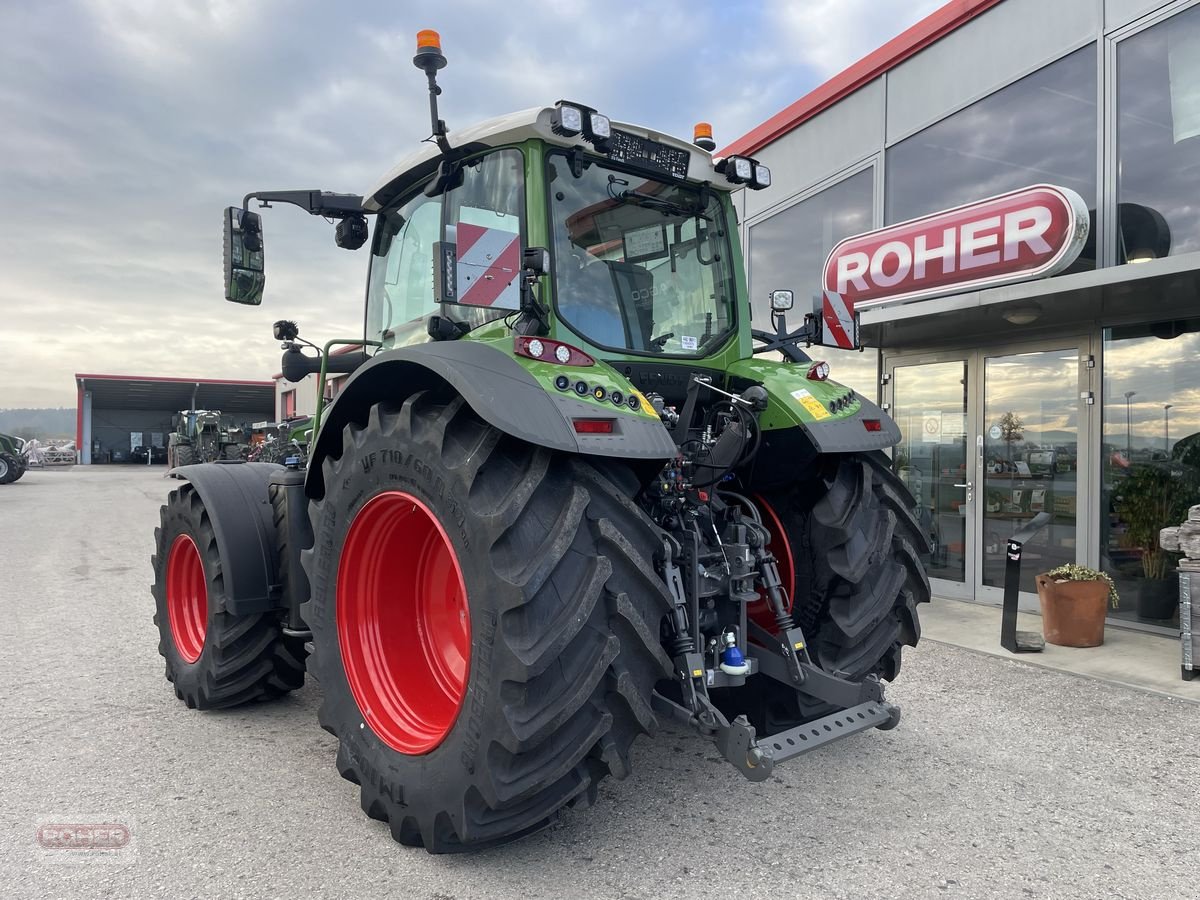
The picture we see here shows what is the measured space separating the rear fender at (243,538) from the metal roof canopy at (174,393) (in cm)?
4000

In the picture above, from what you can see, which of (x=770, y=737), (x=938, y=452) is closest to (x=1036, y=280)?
(x=938, y=452)

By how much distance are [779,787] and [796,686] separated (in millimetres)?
497

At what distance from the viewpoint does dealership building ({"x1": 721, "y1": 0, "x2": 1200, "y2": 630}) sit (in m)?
5.98

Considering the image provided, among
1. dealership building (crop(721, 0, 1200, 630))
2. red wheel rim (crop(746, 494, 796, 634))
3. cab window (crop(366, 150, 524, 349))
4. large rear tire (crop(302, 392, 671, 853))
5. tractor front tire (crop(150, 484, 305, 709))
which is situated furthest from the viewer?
dealership building (crop(721, 0, 1200, 630))

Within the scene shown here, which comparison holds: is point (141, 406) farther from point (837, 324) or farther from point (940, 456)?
point (837, 324)

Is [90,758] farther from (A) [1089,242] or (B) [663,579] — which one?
(A) [1089,242]

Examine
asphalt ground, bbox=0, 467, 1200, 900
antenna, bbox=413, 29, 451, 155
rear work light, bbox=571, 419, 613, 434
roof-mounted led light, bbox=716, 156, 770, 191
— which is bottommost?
asphalt ground, bbox=0, 467, 1200, 900

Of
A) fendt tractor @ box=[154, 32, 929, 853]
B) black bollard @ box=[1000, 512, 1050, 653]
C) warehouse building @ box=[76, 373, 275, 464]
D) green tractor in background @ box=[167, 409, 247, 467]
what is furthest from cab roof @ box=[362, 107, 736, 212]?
warehouse building @ box=[76, 373, 275, 464]

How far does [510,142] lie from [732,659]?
6.87ft

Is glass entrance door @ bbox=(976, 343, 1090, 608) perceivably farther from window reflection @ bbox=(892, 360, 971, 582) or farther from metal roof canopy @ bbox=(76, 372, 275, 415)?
metal roof canopy @ bbox=(76, 372, 275, 415)

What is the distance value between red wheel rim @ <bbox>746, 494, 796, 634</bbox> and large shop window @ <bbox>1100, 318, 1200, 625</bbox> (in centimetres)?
423

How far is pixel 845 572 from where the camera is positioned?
3.13 metres

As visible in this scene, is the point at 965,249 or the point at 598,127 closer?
the point at 598,127

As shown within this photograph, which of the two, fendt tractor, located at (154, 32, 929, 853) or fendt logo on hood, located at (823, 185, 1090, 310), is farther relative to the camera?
fendt logo on hood, located at (823, 185, 1090, 310)
